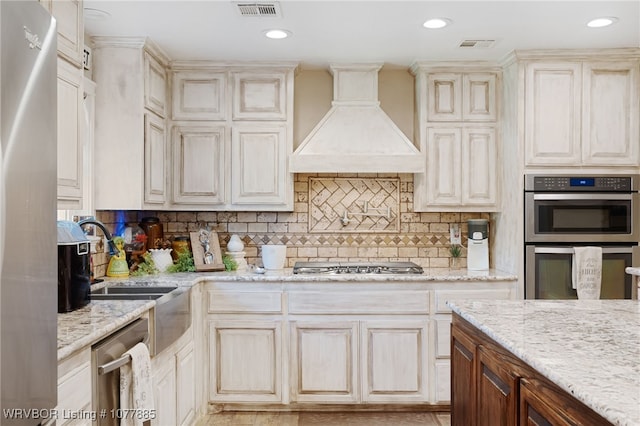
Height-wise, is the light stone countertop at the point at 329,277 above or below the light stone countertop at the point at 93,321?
below

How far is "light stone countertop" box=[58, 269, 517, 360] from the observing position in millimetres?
1931

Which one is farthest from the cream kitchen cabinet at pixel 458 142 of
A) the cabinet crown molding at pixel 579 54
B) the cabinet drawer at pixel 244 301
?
the cabinet drawer at pixel 244 301

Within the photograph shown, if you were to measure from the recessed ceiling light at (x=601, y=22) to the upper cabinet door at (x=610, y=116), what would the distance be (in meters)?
0.58

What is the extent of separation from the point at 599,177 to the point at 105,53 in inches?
134

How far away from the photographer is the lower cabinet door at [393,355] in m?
3.77

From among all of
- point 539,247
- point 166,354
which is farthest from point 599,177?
point 166,354

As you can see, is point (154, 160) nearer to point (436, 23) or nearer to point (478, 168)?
point (436, 23)

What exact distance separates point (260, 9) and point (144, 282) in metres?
1.74

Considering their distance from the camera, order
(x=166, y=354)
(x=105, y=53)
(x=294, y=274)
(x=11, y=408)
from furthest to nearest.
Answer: (x=294, y=274), (x=105, y=53), (x=166, y=354), (x=11, y=408)

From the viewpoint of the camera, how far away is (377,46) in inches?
148

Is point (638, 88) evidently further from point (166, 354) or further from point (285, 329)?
point (166, 354)

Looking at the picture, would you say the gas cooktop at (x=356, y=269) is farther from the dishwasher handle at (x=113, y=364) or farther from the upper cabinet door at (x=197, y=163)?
the dishwasher handle at (x=113, y=364)

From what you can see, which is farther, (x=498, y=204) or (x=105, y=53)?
(x=498, y=204)

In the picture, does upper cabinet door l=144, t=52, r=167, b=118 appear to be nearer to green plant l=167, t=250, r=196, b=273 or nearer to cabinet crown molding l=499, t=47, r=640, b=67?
green plant l=167, t=250, r=196, b=273
